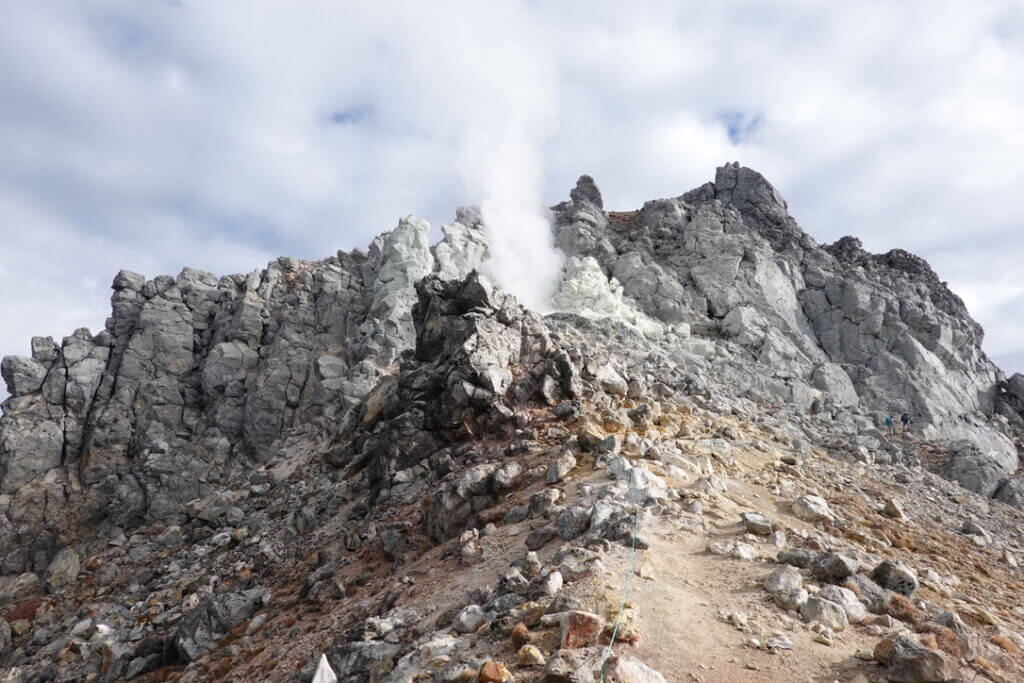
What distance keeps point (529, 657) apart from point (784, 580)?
3.82m

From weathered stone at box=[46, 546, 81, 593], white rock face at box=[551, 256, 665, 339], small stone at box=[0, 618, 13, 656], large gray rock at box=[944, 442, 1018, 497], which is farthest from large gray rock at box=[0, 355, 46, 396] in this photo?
large gray rock at box=[944, 442, 1018, 497]

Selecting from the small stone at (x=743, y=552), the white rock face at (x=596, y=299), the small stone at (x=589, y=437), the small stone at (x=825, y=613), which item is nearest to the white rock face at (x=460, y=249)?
the white rock face at (x=596, y=299)

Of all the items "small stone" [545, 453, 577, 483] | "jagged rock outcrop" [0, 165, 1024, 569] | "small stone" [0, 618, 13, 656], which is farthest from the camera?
"jagged rock outcrop" [0, 165, 1024, 569]

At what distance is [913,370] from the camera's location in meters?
38.7

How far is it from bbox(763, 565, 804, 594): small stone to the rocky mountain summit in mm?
38

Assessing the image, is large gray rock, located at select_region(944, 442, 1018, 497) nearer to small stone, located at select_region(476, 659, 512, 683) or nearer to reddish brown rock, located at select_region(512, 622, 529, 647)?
reddish brown rock, located at select_region(512, 622, 529, 647)

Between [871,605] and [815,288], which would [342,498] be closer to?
[871,605]

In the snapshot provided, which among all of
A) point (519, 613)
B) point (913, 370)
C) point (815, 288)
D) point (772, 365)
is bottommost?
point (519, 613)

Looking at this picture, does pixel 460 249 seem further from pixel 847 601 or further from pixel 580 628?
pixel 580 628

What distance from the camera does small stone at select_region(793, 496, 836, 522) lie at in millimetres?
11305

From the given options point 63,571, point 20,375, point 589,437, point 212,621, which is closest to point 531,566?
point 589,437

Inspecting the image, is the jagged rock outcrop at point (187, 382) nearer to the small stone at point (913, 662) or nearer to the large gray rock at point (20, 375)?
the large gray rock at point (20, 375)

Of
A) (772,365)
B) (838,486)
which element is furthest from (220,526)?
(772,365)

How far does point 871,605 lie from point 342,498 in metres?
15.2
